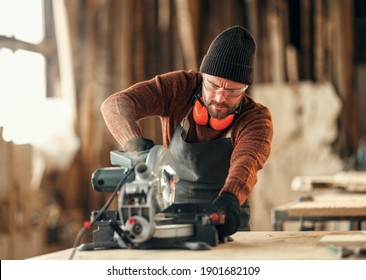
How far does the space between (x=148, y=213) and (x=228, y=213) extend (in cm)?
35

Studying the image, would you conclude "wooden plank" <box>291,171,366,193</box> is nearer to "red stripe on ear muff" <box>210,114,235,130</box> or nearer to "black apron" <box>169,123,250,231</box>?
"black apron" <box>169,123,250,231</box>

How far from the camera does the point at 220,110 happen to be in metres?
3.51

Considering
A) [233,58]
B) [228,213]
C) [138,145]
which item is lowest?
[228,213]

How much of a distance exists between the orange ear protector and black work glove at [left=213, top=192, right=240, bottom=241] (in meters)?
0.64

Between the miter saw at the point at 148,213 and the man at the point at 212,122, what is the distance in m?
0.10

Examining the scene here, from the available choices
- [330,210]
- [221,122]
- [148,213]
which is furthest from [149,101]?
[330,210]

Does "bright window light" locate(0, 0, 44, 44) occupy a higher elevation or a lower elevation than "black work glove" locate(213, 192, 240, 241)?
higher

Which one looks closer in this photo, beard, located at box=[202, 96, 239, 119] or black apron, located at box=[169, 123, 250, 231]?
beard, located at box=[202, 96, 239, 119]

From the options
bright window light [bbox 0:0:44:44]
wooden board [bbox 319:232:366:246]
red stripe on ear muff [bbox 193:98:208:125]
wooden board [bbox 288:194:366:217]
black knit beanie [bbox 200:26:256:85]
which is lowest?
wooden board [bbox 319:232:366:246]

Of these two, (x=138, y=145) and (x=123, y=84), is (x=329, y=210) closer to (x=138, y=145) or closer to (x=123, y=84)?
(x=138, y=145)

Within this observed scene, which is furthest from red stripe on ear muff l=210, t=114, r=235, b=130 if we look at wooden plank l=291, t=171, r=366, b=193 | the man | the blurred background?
wooden plank l=291, t=171, r=366, b=193

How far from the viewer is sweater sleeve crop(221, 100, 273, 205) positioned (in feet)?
10.3
